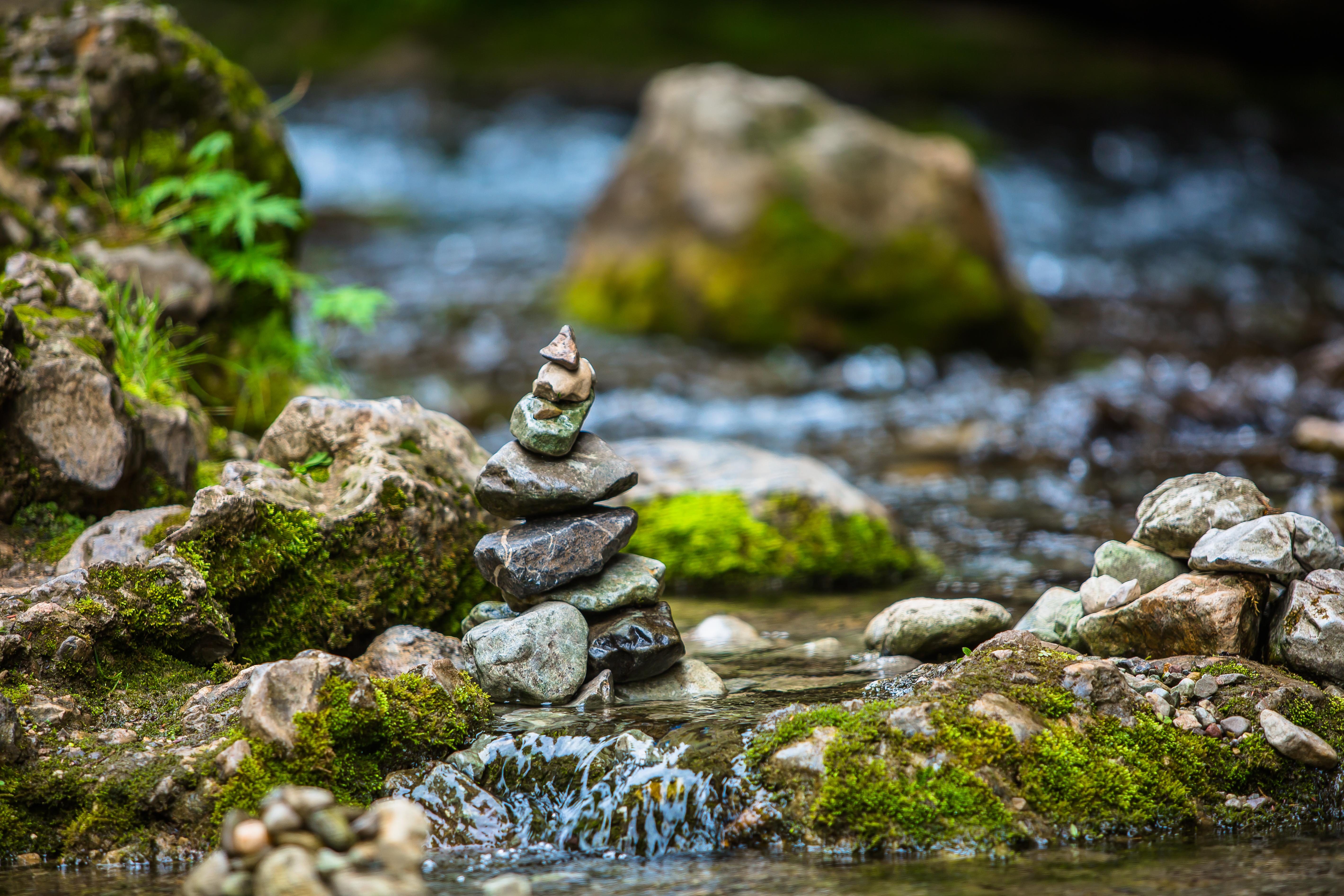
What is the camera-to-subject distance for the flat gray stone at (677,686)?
14.3 ft

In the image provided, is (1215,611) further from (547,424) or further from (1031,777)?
(547,424)

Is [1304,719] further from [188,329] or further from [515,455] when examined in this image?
[188,329]

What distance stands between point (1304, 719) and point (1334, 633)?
0.36 meters

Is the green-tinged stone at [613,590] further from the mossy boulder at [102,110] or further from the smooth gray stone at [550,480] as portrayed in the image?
the mossy boulder at [102,110]

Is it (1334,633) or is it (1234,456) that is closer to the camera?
(1334,633)

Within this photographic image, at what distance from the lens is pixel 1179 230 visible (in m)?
19.4

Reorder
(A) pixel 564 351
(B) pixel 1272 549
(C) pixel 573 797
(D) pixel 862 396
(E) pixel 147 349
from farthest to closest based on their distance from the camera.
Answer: (D) pixel 862 396, (E) pixel 147 349, (A) pixel 564 351, (B) pixel 1272 549, (C) pixel 573 797

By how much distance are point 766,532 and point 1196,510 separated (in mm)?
2919

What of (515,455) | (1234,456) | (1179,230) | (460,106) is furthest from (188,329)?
(460,106)

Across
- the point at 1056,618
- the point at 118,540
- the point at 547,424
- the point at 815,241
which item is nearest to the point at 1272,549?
the point at 1056,618

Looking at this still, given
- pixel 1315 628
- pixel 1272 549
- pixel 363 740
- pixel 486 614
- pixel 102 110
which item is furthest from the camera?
pixel 102 110

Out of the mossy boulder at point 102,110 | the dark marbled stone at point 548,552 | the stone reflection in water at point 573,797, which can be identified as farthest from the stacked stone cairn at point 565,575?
the mossy boulder at point 102,110

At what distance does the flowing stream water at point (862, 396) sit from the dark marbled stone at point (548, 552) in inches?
20.7

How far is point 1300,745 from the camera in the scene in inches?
144
